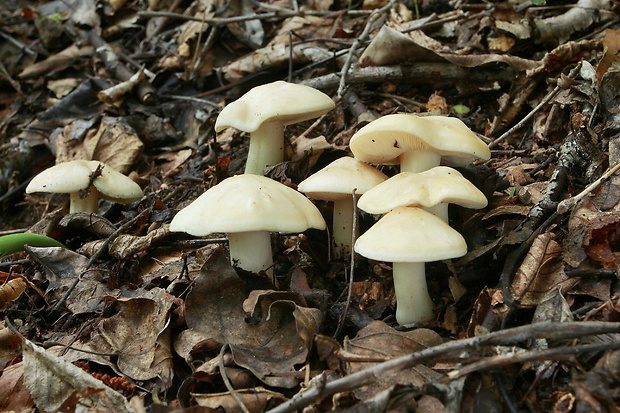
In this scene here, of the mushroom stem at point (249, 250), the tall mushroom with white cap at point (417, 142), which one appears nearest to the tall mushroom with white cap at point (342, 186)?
the tall mushroom with white cap at point (417, 142)

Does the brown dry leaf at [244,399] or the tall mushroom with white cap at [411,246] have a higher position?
the tall mushroom with white cap at [411,246]

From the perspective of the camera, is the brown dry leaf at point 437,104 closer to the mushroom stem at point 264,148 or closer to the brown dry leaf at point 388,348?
the mushroom stem at point 264,148

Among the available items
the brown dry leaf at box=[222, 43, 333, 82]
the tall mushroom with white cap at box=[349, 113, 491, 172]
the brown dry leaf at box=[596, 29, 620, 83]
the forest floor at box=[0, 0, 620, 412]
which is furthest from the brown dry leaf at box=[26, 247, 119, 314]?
the brown dry leaf at box=[596, 29, 620, 83]

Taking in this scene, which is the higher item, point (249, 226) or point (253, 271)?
point (249, 226)

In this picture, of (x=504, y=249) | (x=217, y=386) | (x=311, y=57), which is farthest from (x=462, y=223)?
(x=311, y=57)

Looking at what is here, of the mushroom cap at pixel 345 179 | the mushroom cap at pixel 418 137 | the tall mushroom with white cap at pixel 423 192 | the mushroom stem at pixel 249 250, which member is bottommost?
the mushroom stem at pixel 249 250

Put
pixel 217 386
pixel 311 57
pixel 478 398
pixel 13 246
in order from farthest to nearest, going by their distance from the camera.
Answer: pixel 311 57
pixel 13 246
pixel 217 386
pixel 478 398

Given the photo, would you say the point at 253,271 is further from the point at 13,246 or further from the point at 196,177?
the point at 196,177
